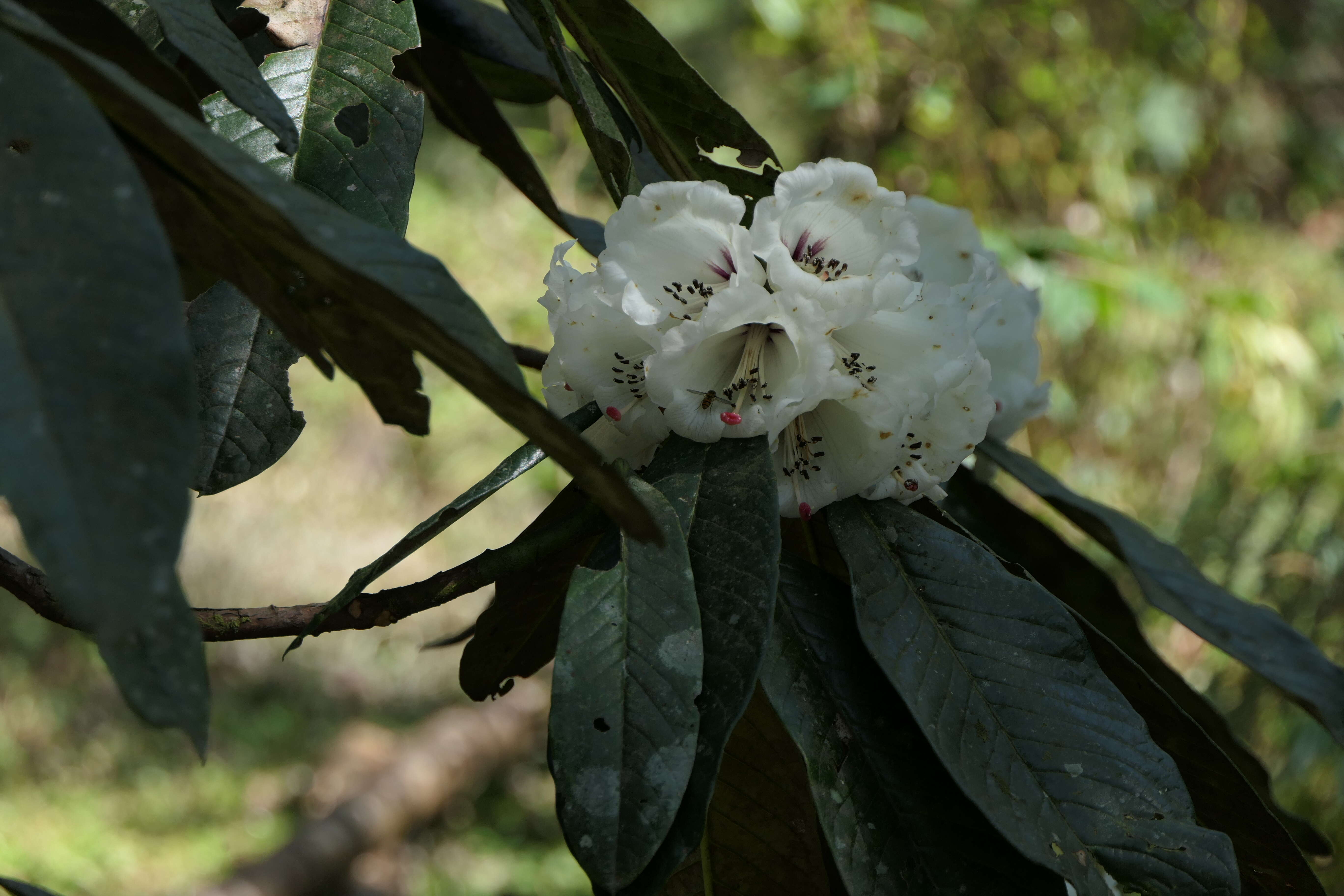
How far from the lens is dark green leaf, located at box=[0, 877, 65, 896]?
428 millimetres

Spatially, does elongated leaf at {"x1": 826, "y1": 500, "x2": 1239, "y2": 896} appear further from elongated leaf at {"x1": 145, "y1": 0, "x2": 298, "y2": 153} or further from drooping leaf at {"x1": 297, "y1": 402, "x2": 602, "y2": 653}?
elongated leaf at {"x1": 145, "y1": 0, "x2": 298, "y2": 153}

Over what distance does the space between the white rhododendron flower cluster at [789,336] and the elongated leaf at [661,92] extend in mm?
72

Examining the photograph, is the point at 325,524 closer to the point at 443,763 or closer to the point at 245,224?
the point at 443,763

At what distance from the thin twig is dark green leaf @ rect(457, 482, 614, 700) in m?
0.01

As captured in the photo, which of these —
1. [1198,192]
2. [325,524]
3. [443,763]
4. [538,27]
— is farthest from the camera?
[1198,192]

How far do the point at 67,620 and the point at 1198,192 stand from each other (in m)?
4.45

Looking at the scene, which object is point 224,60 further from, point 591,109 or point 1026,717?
point 1026,717

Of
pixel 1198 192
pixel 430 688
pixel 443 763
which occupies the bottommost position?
pixel 443 763

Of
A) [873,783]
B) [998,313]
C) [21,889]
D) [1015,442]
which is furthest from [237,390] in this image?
[1015,442]

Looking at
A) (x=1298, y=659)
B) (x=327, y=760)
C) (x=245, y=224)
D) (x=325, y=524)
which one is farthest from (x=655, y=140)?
(x=325, y=524)

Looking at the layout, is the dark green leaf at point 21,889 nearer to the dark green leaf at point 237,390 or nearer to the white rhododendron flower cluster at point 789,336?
the dark green leaf at point 237,390

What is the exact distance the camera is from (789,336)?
471 millimetres

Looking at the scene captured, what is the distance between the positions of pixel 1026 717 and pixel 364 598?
0.92 ft

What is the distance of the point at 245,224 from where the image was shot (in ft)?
1.06
